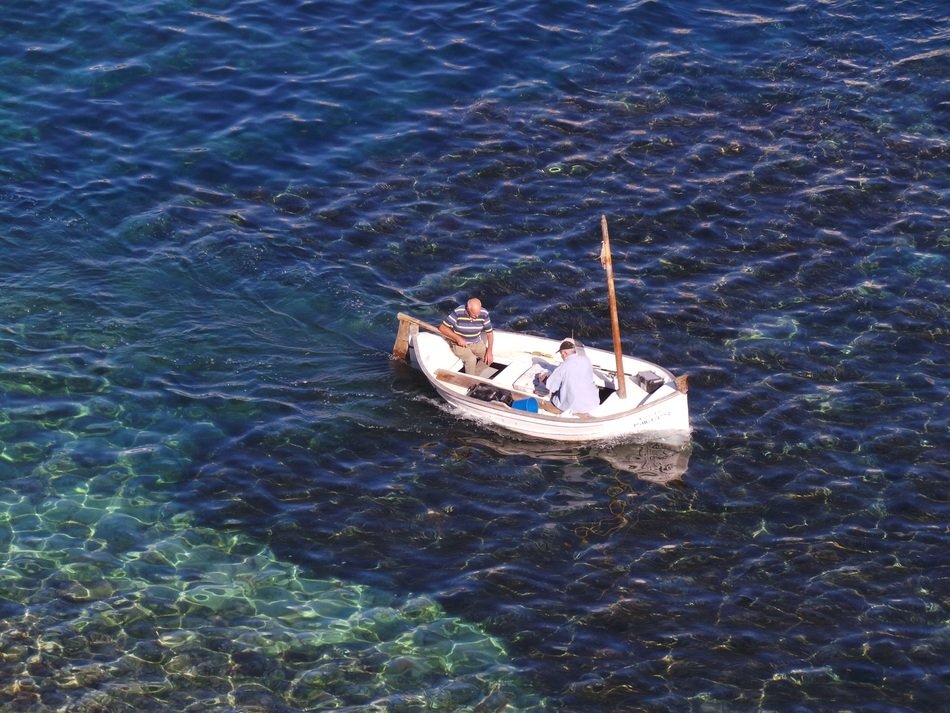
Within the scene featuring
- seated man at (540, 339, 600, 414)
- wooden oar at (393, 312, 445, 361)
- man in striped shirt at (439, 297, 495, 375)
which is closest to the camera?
seated man at (540, 339, 600, 414)

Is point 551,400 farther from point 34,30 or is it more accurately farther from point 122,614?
point 34,30

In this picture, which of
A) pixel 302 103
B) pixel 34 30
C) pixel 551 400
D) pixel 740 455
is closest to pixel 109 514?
pixel 551 400

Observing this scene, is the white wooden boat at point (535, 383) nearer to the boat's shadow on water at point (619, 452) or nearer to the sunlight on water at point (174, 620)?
the boat's shadow on water at point (619, 452)

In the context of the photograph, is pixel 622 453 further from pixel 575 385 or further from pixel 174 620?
pixel 174 620

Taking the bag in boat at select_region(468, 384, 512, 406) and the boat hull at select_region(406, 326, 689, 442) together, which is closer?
the boat hull at select_region(406, 326, 689, 442)

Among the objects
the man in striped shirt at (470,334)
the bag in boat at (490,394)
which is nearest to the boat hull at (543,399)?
the bag in boat at (490,394)

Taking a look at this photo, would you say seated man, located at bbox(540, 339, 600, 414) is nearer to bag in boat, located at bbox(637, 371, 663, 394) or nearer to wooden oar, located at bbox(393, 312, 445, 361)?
bag in boat, located at bbox(637, 371, 663, 394)

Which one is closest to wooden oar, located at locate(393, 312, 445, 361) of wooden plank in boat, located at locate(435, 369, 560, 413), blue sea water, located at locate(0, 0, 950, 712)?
blue sea water, located at locate(0, 0, 950, 712)
